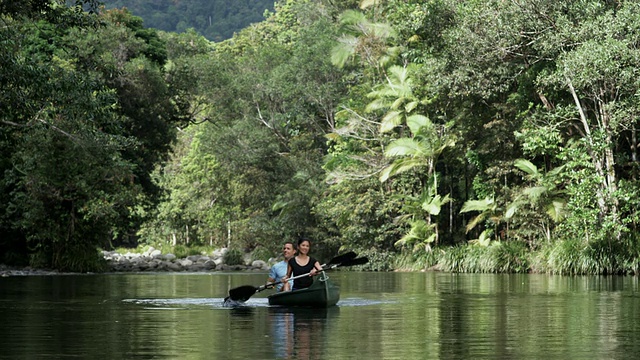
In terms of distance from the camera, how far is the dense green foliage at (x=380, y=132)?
30.5 metres

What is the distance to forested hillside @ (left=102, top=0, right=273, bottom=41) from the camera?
115188 mm

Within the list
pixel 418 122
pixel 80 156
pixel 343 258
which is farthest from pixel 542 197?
pixel 343 258

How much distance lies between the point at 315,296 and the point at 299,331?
4.22 metres

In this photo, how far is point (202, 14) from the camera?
11875 centimetres

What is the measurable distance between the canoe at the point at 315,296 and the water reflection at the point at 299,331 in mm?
119

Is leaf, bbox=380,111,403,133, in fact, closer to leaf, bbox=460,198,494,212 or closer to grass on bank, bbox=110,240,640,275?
grass on bank, bbox=110,240,640,275

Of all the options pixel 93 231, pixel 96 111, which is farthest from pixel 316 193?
pixel 96 111

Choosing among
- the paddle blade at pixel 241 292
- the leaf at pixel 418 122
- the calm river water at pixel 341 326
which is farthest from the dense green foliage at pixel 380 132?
the paddle blade at pixel 241 292

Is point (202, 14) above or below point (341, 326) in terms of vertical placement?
above

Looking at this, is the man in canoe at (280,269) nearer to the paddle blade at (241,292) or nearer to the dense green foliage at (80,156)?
the paddle blade at (241,292)

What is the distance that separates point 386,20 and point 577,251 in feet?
58.5

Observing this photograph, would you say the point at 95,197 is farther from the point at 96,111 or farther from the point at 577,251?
the point at 577,251

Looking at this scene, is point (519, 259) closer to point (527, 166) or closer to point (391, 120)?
point (527, 166)

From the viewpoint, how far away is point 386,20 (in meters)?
46.1
